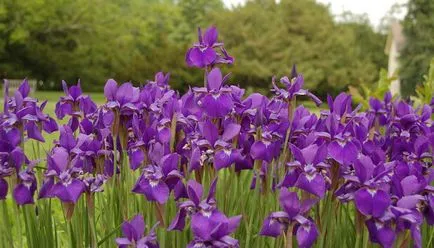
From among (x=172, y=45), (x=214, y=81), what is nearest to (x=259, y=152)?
(x=214, y=81)

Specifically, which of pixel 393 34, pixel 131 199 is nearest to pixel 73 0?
pixel 393 34

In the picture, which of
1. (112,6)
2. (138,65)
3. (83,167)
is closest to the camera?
(83,167)

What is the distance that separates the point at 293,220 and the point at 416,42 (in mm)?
27785

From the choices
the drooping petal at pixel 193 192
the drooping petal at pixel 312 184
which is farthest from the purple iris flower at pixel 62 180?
the drooping petal at pixel 312 184

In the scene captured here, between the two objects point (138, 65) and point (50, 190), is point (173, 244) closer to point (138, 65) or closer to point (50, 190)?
point (50, 190)

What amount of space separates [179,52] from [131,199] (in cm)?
3477

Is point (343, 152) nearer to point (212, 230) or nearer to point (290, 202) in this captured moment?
point (290, 202)

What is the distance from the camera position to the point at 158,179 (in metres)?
2.02

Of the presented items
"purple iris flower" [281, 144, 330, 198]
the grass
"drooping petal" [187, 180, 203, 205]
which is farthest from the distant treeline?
"drooping petal" [187, 180, 203, 205]

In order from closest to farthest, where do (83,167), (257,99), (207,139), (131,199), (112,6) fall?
1. (207,139)
2. (83,167)
3. (257,99)
4. (131,199)
5. (112,6)

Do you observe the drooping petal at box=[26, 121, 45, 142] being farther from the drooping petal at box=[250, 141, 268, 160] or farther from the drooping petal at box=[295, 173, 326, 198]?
the drooping petal at box=[295, 173, 326, 198]

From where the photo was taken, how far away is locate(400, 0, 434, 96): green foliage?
2697cm

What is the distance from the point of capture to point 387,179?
2.01 meters

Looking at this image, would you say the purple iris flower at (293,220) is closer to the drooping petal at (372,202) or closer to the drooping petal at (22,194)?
the drooping petal at (372,202)
